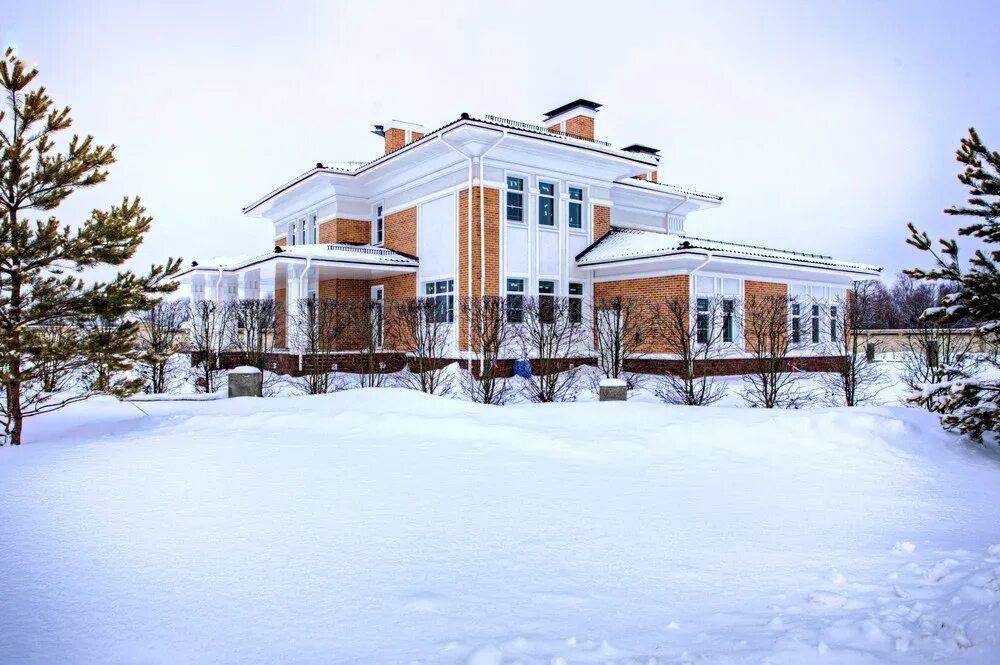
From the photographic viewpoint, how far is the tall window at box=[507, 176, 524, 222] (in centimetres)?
1916

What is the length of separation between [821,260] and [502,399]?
43.8 feet

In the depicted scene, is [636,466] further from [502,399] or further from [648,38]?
[648,38]

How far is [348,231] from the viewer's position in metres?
23.3

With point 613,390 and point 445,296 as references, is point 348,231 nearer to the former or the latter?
point 445,296

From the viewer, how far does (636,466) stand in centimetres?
777

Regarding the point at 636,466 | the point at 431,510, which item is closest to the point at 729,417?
the point at 636,466

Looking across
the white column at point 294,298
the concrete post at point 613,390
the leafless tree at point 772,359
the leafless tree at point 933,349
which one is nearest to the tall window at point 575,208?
the leafless tree at point 772,359

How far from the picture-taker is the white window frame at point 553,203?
1952 cm

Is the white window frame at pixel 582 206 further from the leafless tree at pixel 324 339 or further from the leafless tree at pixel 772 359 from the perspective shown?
the leafless tree at pixel 324 339

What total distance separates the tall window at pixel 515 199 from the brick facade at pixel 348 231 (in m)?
6.76

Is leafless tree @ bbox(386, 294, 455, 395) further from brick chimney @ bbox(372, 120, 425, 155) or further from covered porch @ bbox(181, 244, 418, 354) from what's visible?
brick chimney @ bbox(372, 120, 425, 155)

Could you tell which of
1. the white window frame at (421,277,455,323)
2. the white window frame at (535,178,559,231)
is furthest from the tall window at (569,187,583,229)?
the white window frame at (421,277,455,323)

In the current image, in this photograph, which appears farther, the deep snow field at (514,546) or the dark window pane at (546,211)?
the dark window pane at (546,211)

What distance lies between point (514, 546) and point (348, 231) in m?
19.9
